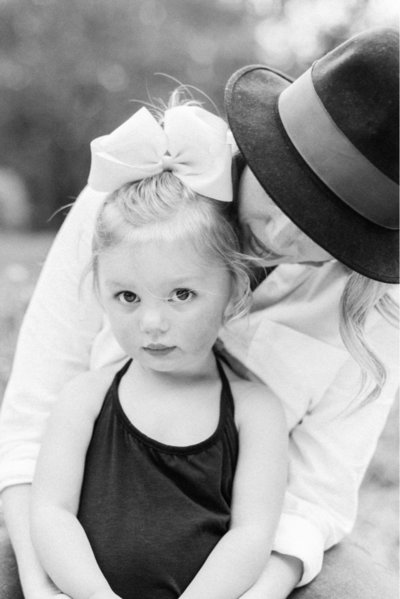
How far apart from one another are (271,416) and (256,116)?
0.60m

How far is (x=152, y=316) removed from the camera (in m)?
1.45

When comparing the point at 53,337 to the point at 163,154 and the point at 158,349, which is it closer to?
the point at 158,349

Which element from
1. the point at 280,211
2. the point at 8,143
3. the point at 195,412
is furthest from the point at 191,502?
the point at 8,143

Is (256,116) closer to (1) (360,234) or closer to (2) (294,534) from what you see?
(1) (360,234)

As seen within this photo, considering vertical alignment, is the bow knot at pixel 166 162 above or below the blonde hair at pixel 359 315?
above

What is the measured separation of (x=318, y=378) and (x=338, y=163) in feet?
1.88

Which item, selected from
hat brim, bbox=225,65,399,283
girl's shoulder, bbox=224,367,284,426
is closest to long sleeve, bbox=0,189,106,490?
girl's shoulder, bbox=224,367,284,426

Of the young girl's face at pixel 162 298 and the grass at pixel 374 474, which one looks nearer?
the young girl's face at pixel 162 298

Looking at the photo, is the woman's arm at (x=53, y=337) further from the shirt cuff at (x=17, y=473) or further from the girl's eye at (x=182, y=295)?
the girl's eye at (x=182, y=295)

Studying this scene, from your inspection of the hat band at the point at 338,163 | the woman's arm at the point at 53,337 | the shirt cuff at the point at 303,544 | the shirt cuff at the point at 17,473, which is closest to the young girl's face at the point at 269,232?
the hat band at the point at 338,163

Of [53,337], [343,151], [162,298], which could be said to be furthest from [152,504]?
[343,151]

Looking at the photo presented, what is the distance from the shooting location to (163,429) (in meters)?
1.54

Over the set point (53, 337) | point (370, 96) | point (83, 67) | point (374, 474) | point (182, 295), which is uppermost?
point (370, 96)

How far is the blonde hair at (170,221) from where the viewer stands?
1471 millimetres
